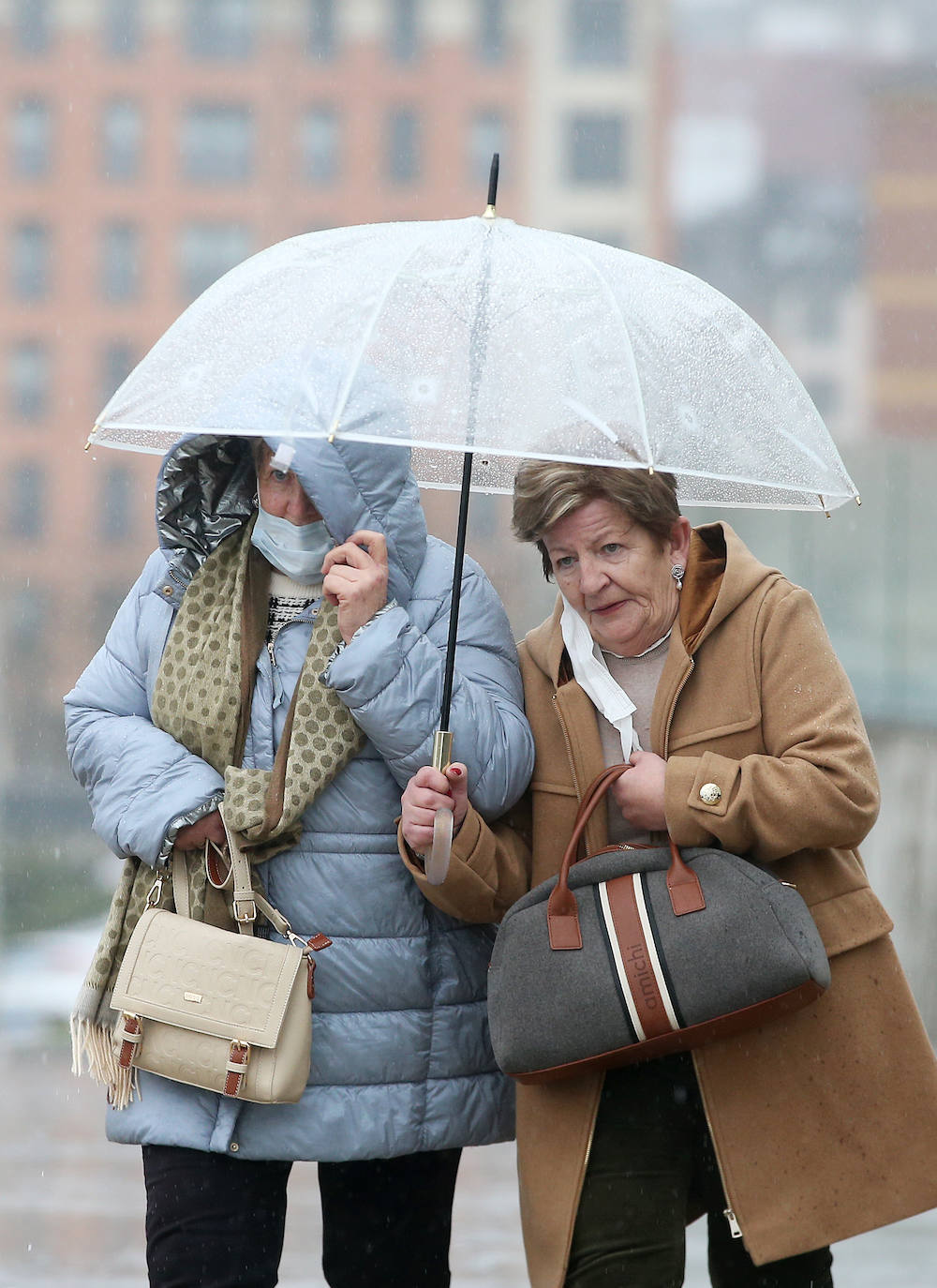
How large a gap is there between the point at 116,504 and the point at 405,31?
774 inches

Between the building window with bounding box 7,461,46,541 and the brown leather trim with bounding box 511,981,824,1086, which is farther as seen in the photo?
the building window with bounding box 7,461,46,541

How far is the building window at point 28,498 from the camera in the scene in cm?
5125

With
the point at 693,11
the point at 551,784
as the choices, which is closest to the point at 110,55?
the point at 693,11

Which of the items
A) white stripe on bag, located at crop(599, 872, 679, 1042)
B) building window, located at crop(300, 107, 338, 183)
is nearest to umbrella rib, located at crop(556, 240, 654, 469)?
white stripe on bag, located at crop(599, 872, 679, 1042)

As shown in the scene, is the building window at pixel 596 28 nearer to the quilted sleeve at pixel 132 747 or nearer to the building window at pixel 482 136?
the building window at pixel 482 136

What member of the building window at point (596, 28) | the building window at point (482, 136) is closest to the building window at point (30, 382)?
the building window at point (482, 136)

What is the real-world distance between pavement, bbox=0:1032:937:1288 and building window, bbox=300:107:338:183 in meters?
52.7

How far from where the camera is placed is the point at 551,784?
8.85 ft

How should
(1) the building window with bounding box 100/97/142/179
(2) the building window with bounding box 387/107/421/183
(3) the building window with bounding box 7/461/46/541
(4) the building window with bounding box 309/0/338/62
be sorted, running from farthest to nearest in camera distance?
(4) the building window with bounding box 309/0/338/62 < (1) the building window with bounding box 100/97/142/179 < (2) the building window with bounding box 387/107/421/183 < (3) the building window with bounding box 7/461/46/541

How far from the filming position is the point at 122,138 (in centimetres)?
5622

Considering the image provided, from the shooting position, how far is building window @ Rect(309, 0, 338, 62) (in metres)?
58.6

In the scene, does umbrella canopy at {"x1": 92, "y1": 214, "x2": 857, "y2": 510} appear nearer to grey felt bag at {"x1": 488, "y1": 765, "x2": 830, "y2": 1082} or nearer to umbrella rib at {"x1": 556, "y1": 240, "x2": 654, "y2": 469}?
umbrella rib at {"x1": 556, "y1": 240, "x2": 654, "y2": 469}

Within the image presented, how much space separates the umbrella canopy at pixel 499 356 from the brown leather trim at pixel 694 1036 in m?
0.73

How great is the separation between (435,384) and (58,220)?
57.3 meters
